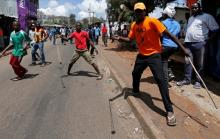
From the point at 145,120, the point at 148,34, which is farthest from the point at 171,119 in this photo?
the point at 148,34

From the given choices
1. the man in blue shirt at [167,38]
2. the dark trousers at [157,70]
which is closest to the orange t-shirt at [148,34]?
the dark trousers at [157,70]

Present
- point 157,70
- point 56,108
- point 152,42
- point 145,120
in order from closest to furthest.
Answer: point 145,120, point 157,70, point 152,42, point 56,108

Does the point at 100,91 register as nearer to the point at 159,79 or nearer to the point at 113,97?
the point at 113,97

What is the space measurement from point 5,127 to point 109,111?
2124mm

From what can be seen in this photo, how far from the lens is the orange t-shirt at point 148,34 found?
638 cm

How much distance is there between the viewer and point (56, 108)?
7727mm

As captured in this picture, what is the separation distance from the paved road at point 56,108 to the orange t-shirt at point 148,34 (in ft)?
4.77

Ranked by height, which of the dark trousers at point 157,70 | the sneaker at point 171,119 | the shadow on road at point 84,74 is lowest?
the shadow on road at point 84,74

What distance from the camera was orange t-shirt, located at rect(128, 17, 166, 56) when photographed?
638 cm

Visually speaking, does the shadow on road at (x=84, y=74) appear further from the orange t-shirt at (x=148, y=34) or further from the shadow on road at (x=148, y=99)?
the orange t-shirt at (x=148, y=34)

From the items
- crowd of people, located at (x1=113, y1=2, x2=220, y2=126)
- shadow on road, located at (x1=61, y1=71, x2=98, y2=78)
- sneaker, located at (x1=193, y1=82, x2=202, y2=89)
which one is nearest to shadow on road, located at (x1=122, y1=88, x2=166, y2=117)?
crowd of people, located at (x1=113, y1=2, x2=220, y2=126)

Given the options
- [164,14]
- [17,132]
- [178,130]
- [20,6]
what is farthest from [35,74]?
[20,6]

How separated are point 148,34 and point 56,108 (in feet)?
8.64

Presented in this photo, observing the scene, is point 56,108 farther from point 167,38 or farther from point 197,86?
point 197,86
